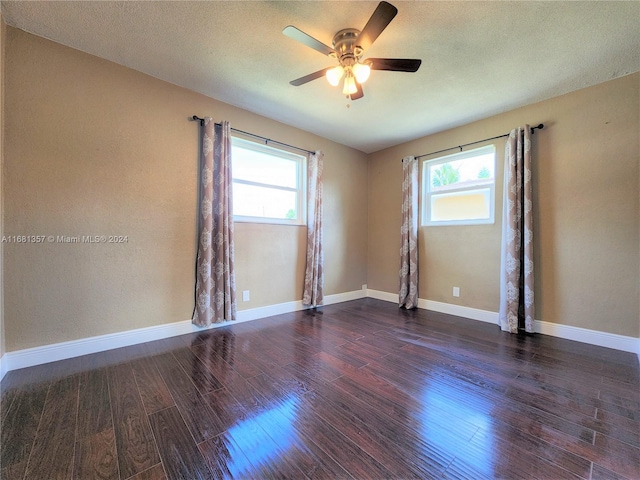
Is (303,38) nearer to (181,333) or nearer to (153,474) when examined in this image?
(153,474)

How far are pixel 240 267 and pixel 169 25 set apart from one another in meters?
2.34

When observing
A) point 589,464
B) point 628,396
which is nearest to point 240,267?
point 589,464

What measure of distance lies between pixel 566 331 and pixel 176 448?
12.0 ft

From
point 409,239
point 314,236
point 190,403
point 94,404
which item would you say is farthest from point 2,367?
point 409,239

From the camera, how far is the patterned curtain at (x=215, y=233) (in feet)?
8.97

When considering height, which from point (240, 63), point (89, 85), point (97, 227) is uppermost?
point (240, 63)

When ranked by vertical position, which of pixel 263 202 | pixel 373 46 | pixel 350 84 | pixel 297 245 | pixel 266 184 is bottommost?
pixel 297 245

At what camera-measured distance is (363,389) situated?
175cm

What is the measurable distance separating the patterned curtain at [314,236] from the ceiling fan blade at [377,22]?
6.83 feet

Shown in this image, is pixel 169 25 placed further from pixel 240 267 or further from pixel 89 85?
pixel 240 267

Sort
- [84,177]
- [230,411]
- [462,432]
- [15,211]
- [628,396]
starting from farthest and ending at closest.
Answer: [84,177] → [15,211] → [628,396] → [230,411] → [462,432]

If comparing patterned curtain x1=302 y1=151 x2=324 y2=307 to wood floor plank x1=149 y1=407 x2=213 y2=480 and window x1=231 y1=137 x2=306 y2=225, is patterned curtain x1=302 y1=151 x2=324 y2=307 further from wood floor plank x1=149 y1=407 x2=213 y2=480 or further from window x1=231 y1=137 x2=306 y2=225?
wood floor plank x1=149 y1=407 x2=213 y2=480

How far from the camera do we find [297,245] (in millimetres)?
3729

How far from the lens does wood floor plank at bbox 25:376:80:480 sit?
3.63 feet
